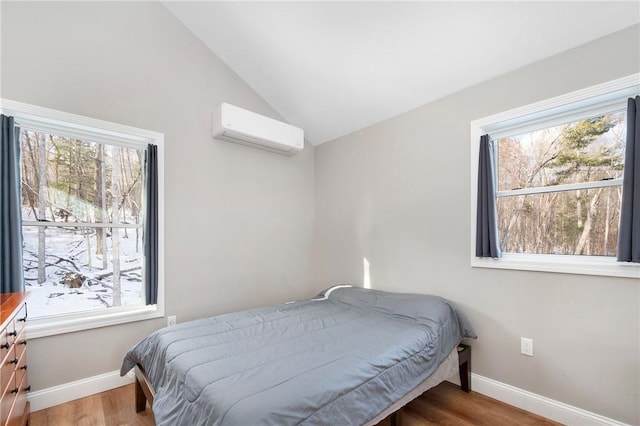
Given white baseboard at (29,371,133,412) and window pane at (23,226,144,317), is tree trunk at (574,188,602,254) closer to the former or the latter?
window pane at (23,226,144,317)

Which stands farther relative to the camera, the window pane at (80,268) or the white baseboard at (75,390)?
the window pane at (80,268)

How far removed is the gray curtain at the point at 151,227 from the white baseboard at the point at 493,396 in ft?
2.12

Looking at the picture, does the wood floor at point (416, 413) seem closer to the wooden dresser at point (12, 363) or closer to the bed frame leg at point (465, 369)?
the bed frame leg at point (465, 369)

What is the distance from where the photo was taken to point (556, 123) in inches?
81.7

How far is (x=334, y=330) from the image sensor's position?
205 centimetres

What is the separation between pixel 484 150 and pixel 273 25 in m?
2.02

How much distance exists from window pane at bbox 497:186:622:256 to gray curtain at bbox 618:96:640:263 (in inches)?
6.6

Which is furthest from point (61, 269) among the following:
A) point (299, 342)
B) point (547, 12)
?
point (547, 12)

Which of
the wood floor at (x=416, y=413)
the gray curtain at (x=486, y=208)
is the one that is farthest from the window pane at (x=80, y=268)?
the gray curtain at (x=486, y=208)

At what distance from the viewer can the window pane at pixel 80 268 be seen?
215 cm

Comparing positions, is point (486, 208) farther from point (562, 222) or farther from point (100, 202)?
point (100, 202)

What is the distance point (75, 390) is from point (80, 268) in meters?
0.88

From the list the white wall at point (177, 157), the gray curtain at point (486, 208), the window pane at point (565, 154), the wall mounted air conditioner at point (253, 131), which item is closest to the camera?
the window pane at point (565, 154)

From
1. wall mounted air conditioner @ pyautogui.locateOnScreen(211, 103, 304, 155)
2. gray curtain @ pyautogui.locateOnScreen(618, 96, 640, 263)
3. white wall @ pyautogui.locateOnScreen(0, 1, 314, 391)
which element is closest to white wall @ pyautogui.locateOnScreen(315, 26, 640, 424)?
gray curtain @ pyautogui.locateOnScreen(618, 96, 640, 263)
